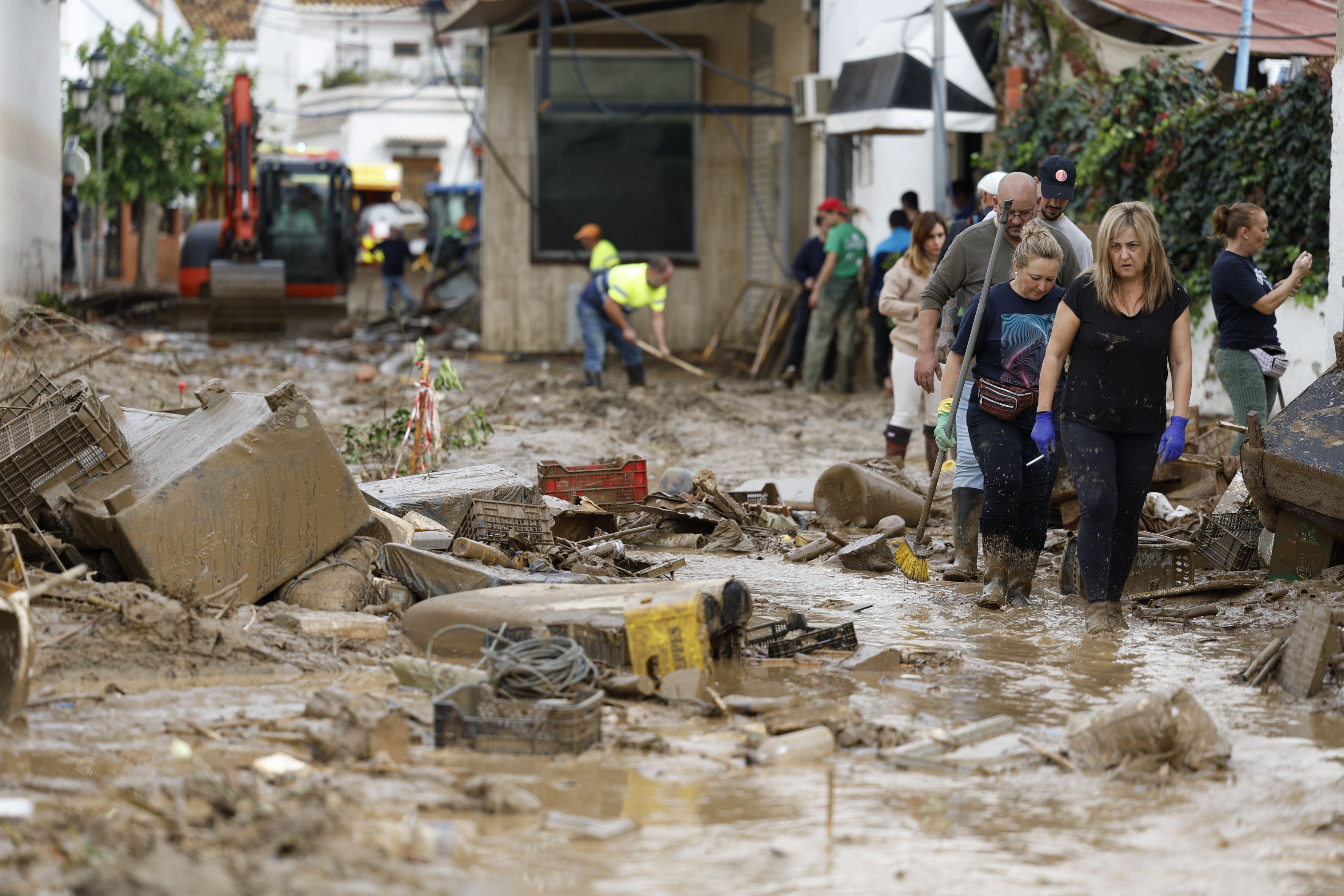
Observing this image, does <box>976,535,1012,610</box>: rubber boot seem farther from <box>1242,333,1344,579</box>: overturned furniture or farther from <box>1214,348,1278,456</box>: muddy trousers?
<box>1214,348,1278,456</box>: muddy trousers

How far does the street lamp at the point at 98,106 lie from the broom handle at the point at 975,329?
19949mm

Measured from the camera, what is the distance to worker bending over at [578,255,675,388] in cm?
1488

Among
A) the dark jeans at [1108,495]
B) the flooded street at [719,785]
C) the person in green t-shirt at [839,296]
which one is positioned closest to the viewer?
the flooded street at [719,785]

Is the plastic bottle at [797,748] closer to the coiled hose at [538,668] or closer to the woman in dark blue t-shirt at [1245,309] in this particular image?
the coiled hose at [538,668]

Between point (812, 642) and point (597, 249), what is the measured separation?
42.1 feet

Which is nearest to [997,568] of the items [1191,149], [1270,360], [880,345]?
[1270,360]

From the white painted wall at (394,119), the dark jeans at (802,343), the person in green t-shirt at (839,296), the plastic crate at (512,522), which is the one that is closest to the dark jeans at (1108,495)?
the plastic crate at (512,522)

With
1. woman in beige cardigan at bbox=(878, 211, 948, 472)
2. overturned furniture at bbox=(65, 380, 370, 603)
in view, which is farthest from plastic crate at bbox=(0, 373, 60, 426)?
woman in beige cardigan at bbox=(878, 211, 948, 472)

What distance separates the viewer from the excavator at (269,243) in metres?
21.7

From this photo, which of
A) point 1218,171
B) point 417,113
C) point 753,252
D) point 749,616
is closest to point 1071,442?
point 749,616

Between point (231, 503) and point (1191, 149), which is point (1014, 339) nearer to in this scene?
point (231, 503)

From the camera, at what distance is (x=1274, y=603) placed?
6320 mm

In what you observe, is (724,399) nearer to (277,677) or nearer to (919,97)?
(919,97)

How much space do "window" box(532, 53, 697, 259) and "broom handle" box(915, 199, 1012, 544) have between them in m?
13.6
